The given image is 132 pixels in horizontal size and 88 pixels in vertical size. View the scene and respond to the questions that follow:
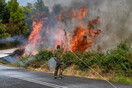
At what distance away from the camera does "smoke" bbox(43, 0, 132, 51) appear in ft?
52.7

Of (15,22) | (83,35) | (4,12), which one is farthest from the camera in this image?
(4,12)

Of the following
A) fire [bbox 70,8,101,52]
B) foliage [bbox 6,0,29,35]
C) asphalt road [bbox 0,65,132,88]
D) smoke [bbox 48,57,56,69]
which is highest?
foliage [bbox 6,0,29,35]

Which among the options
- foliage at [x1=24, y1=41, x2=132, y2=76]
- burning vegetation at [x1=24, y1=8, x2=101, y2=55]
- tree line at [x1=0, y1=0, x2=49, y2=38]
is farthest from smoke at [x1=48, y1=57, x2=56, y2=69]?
tree line at [x1=0, y1=0, x2=49, y2=38]

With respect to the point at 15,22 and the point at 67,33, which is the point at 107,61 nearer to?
the point at 67,33

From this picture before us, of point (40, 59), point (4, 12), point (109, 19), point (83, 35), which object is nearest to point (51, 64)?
point (40, 59)

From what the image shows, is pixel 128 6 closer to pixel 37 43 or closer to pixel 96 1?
pixel 96 1

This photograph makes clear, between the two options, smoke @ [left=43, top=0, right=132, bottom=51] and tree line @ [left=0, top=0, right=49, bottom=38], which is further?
tree line @ [left=0, top=0, right=49, bottom=38]

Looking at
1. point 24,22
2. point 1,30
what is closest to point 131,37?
point 1,30

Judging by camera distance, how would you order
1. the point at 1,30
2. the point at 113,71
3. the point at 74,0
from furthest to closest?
the point at 1,30 < the point at 74,0 < the point at 113,71

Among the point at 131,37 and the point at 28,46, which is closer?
the point at 131,37

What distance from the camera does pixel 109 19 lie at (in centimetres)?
1681

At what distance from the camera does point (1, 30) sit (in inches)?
1387

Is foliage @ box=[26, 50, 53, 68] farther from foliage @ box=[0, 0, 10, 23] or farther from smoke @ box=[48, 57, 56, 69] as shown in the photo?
foliage @ box=[0, 0, 10, 23]

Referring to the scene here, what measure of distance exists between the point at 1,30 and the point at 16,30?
7.63 meters
